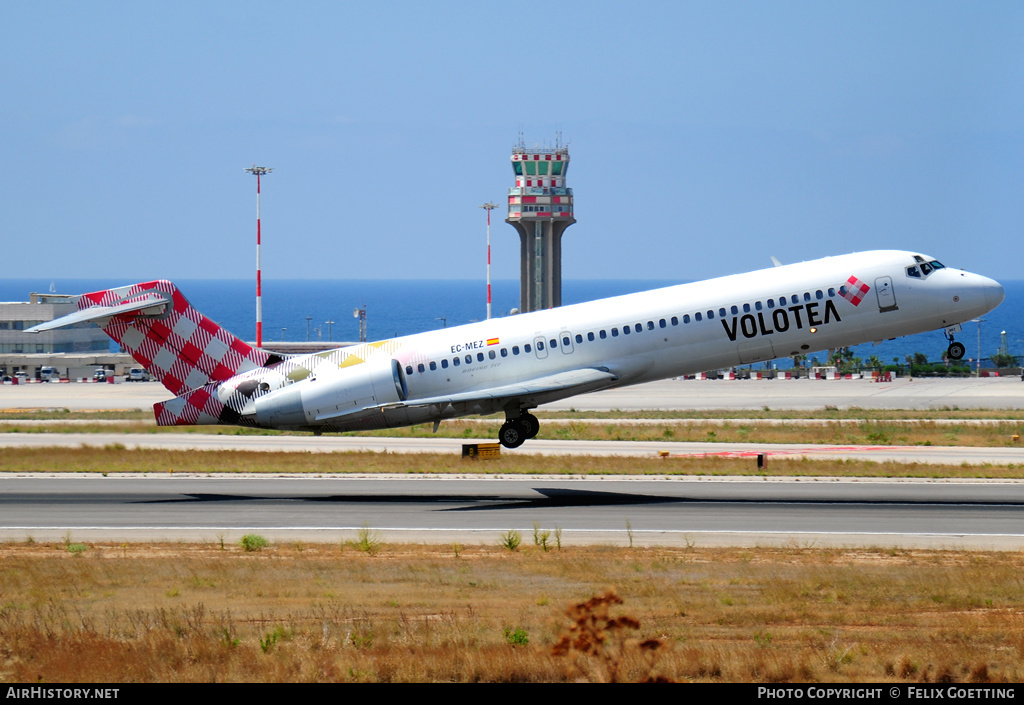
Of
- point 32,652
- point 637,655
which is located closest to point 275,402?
point 32,652

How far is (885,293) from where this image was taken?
115 ft

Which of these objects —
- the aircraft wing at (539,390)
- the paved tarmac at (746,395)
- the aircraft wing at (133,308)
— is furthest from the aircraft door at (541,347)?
the paved tarmac at (746,395)

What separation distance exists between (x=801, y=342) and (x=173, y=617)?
876 inches

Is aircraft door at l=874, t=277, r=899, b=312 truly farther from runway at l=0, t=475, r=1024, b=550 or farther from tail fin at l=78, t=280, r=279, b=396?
tail fin at l=78, t=280, r=279, b=396

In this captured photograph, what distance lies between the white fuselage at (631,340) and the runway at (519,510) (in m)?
2.89

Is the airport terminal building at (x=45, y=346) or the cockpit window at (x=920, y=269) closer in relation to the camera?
the cockpit window at (x=920, y=269)

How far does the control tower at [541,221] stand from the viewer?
493 ft

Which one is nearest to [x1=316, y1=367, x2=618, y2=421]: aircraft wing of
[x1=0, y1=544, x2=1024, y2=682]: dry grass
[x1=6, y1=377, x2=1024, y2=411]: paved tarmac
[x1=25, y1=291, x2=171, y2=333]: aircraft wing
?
[x1=25, y1=291, x2=171, y2=333]: aircraft wing

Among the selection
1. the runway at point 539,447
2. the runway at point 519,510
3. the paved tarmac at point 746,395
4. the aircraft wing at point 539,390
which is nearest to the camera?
the runway at point 519,510

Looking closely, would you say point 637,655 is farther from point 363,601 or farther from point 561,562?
point 561,562

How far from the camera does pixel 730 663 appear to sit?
15672mm

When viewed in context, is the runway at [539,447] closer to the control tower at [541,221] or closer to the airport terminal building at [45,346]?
the airport terminal building at [45,346]

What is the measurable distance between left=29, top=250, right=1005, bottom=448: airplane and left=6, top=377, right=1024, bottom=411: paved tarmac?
1660 inches
